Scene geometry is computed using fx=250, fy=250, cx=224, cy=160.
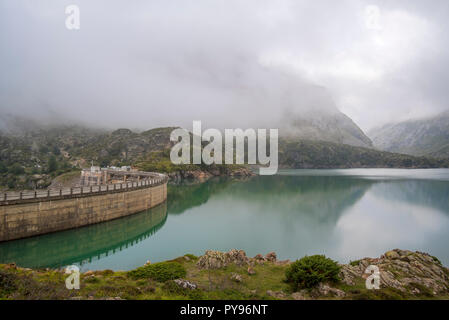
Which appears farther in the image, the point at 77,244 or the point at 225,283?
the point at 77,244

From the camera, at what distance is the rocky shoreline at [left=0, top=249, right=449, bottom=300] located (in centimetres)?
1169

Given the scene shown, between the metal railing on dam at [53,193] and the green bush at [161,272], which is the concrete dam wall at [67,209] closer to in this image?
the metal railing on dam at [53,193]

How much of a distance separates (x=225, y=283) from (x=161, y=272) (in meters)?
3.84

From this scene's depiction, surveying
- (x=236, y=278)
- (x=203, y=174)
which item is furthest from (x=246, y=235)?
(x=203, y=174)

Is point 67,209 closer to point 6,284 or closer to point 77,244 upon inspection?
point 77,244

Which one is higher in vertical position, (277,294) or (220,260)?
(277,294)

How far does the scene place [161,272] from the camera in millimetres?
14781

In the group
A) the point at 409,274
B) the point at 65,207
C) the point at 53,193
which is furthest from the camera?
the point at 65,207

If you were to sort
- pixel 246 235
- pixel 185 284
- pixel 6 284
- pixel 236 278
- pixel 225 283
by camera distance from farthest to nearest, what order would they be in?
pixel 246 235
pixel 236 278
pixel 225 283
pixel 185 284
pixel 6 284

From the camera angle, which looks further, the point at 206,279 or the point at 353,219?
the point at 353,219
